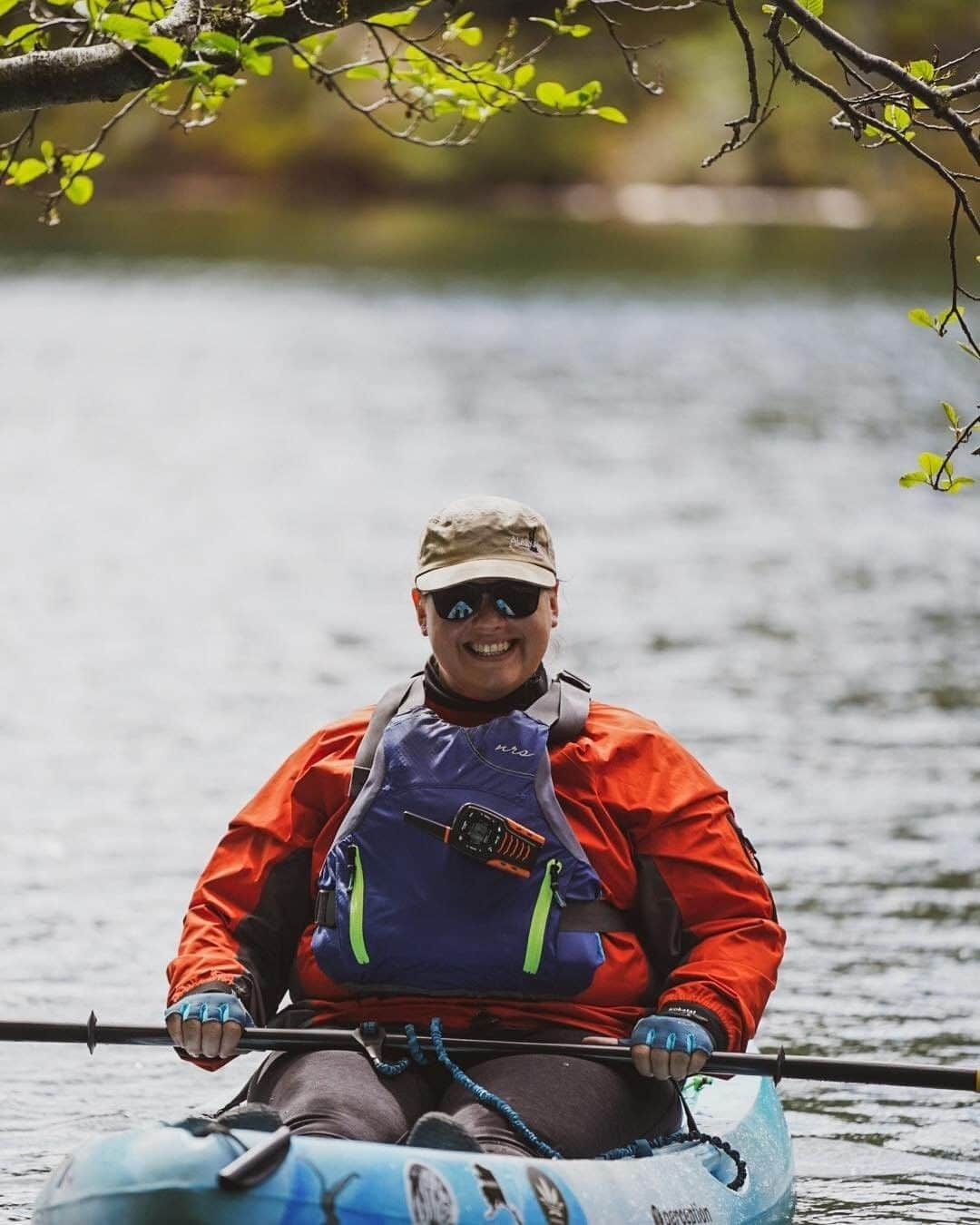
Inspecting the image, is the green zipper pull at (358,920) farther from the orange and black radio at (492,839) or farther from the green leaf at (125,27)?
the green leaf at (125,27)

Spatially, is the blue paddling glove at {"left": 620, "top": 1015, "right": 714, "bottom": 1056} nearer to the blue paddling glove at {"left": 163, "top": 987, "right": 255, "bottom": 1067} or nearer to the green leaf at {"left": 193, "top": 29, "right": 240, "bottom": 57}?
the blue paddling glove at {"left": 163, "top": 987, "right": 255, "bottom": 1067}

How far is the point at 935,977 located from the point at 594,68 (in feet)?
203

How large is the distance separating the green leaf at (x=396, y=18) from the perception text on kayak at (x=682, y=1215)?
9.34ft

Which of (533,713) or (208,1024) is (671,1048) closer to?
(533,713)

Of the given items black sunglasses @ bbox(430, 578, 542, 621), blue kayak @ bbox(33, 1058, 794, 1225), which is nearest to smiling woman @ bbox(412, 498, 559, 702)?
black sunglasses @ bbox(430, 578, 542, 621)

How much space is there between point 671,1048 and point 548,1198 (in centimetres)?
52

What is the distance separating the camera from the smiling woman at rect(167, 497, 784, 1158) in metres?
4.55

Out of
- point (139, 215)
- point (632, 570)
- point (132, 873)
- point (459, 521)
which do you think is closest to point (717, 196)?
point (139, 215)

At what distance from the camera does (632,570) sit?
55.4 feet

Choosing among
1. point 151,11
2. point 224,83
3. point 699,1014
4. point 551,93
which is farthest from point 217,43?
point 699,1014

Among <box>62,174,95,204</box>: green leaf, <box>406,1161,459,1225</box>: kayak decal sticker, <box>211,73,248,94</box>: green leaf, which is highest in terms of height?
<box>211,73,248,94</box>: green leaf

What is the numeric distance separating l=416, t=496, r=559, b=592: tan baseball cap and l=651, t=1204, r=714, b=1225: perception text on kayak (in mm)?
1282

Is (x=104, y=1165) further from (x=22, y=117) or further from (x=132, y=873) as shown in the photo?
(x=22, y=117)

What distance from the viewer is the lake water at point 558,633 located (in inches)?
293
